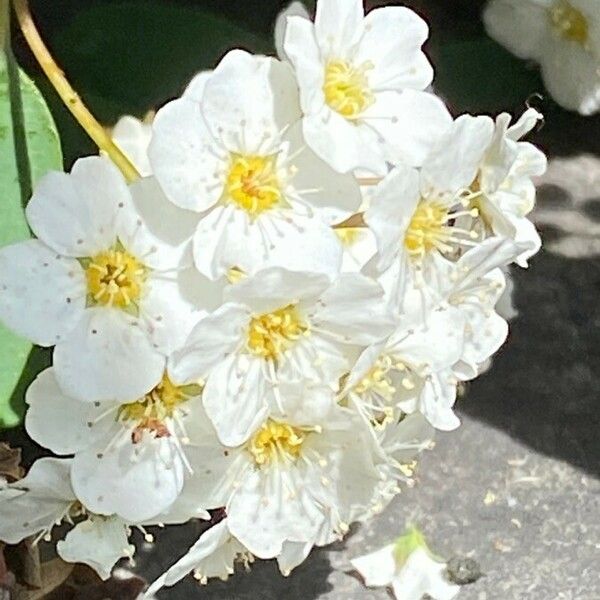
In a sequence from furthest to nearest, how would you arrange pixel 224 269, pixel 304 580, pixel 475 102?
pixel 475 102, pixel 304 580, pixel 224 269

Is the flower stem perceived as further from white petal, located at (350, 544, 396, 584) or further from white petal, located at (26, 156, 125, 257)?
white petal, located at (350, 544, 396, 584)

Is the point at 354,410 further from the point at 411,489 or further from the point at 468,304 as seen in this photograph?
the point at 411,489

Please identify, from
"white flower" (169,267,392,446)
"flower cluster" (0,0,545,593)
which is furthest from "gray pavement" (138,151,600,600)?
"white flower" (169,267,392,446)

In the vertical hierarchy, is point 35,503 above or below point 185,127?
below

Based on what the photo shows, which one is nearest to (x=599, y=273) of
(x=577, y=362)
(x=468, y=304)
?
(x=577, y=362)

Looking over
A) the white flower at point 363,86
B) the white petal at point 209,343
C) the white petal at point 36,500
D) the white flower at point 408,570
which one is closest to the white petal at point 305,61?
the white flower at point 363,86

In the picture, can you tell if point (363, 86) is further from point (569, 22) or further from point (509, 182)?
point (569, 22)
